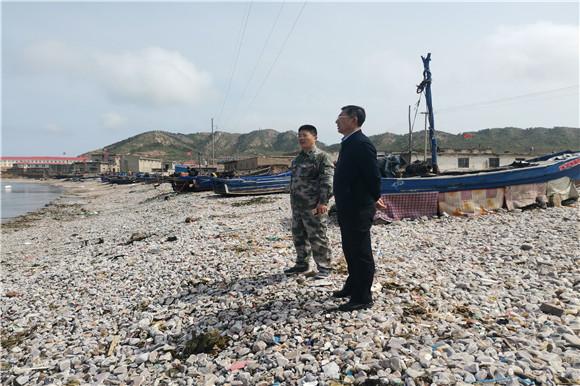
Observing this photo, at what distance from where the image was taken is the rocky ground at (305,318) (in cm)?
347

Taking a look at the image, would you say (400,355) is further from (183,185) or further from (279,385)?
(183,185)

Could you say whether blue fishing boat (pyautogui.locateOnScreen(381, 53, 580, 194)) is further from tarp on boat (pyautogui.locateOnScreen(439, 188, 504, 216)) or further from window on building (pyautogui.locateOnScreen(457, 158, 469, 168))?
window on building (pyautogui.locateOnScreen(457, 158, 469, 168))

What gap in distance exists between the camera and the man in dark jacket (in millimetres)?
4266

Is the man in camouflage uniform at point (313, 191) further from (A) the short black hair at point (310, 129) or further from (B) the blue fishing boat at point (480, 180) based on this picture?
(B) the blue fishing boat at point (480, 180)

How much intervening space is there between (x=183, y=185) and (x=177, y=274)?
81.7 feet

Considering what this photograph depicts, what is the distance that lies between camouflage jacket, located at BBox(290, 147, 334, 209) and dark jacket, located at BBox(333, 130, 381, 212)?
99cm

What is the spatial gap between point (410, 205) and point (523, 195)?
12.0ft

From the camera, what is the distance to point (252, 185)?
79.6ft

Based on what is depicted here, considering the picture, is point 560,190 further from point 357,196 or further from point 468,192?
point 357,196

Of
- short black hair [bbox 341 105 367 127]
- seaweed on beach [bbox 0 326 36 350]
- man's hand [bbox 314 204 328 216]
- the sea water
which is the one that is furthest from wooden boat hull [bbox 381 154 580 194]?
the sea water

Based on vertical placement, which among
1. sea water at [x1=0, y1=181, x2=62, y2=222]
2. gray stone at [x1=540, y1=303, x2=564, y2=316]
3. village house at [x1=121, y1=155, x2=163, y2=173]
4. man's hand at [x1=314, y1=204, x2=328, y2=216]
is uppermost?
village house at [x1=121, y1=155, x2=163, y2=173]

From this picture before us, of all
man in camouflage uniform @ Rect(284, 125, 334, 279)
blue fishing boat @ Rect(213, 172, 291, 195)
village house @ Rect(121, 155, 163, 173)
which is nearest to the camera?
man in camouflage uniform @ Rect(284, 125, 334, 279)

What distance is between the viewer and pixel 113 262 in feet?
29.3

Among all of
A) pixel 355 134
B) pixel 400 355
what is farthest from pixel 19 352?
pixel 355 134
